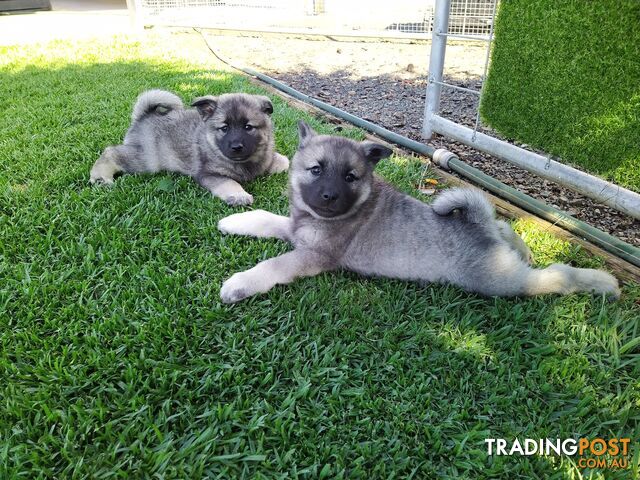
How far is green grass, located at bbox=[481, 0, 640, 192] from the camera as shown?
2.69 metres

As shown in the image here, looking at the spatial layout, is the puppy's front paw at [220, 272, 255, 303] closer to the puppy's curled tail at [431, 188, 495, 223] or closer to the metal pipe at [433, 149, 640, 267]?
the puppy's curled tail at [431, 188, 495, 223]

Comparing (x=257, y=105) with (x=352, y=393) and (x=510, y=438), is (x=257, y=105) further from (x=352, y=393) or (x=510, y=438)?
(x=510, y=438)

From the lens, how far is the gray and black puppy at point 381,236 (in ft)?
7.88

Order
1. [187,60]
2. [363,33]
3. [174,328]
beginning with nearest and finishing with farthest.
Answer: [174,328] → [187,60] → [363,33]

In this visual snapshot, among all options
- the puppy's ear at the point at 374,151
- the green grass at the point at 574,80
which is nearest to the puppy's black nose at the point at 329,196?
the puppy's ear at the point at 374,151

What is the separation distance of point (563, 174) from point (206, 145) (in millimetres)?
2736

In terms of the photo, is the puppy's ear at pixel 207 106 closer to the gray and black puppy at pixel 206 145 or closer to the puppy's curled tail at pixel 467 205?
the gray and black puppy at pixel 206 145

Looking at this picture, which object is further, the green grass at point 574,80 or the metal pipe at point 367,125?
the metal pipe at point 367,125

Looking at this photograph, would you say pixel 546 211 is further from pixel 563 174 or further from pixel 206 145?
pixel 206 145

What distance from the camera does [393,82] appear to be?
7012 mm

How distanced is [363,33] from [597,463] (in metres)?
9.53

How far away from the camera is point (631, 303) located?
7.84 ft

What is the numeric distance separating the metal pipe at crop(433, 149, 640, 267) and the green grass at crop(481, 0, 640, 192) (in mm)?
354

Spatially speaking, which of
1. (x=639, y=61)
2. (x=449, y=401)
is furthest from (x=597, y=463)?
(x=639, y=61)
